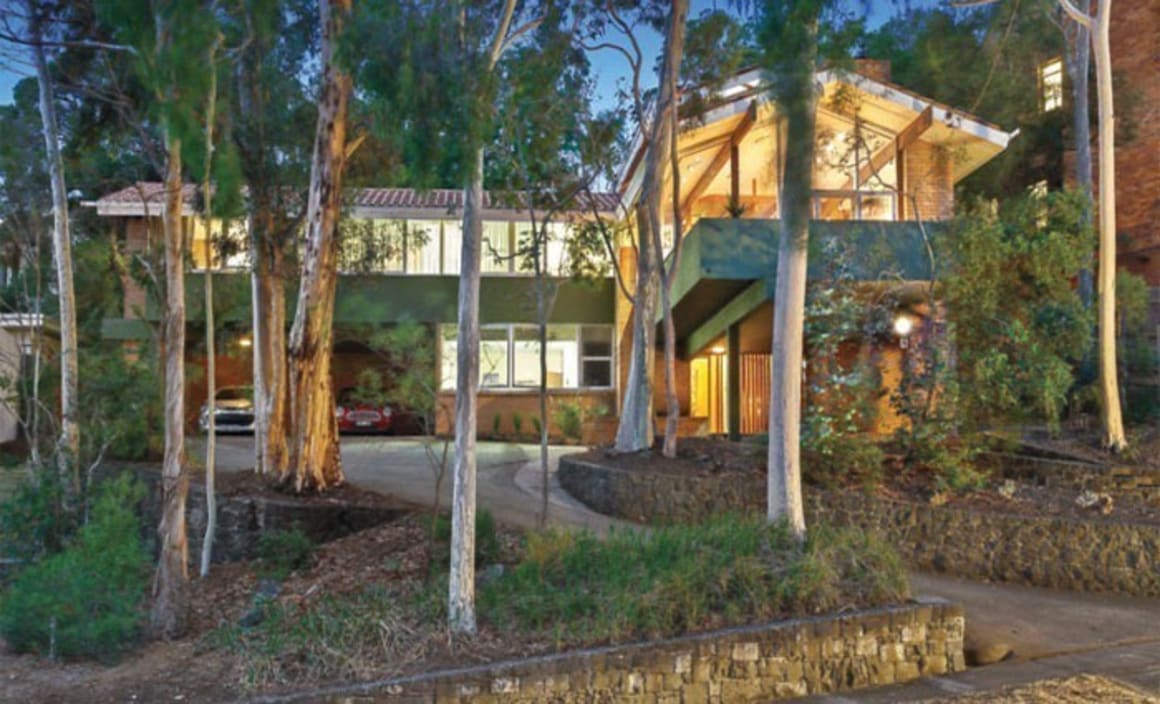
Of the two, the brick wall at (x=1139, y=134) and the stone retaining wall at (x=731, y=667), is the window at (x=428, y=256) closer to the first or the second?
the brick wall at (x=1139, y=134)

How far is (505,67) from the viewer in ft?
34.1

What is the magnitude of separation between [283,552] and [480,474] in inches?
194

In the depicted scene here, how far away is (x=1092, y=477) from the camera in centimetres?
1075

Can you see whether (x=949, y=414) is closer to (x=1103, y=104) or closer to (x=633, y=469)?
(x=633, y=469)

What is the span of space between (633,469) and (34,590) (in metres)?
6.69

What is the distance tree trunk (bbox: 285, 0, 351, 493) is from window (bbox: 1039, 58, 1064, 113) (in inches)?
670

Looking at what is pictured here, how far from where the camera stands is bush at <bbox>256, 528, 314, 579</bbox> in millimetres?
9654

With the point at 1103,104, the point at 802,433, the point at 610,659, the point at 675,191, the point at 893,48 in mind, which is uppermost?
the point at 893,48

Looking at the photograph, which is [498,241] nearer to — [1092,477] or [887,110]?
[887,110]

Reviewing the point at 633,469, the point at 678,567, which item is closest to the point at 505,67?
the point at 633,469

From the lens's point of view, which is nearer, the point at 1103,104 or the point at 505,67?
the point at 505,67

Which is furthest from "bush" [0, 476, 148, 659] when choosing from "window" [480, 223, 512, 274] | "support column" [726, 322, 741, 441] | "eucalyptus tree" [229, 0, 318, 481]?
"window" [480, 223, 512, 274]

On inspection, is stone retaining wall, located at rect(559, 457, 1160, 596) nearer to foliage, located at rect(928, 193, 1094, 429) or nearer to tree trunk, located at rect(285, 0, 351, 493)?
foliage, located at rect(928, 193, 1094, 429)

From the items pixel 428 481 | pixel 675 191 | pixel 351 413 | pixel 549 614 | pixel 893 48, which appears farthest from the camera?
pixel 351 413
